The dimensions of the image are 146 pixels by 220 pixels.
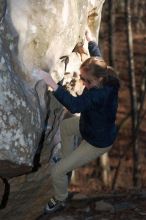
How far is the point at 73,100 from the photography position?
5.85 m

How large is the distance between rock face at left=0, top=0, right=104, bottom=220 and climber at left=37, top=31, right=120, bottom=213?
207mm

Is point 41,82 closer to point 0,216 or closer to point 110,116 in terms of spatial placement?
point 110,116

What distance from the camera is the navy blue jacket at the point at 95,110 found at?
19.3 feet

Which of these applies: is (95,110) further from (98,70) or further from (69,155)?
(69,155)

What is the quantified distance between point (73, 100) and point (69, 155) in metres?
1.07

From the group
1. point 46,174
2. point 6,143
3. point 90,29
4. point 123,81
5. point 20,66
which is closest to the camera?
point 6,143

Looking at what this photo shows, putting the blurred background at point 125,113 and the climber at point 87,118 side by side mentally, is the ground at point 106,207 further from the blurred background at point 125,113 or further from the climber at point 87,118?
the blurred background at point 125,113

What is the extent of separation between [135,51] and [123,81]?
1624 mm

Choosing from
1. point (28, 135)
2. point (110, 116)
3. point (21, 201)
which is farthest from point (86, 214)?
point (28, 135)

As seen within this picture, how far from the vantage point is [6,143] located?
5402 mm

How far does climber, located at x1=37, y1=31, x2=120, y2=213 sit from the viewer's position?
5941 mm

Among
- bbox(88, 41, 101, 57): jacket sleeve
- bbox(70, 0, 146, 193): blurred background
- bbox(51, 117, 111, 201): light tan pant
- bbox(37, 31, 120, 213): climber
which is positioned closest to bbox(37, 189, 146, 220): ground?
bbox(37, 31, 120, 213): climber

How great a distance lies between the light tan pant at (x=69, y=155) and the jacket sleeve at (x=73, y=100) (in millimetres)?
744

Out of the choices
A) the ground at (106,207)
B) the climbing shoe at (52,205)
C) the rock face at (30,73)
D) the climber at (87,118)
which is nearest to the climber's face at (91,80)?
the climber at (87,118)
